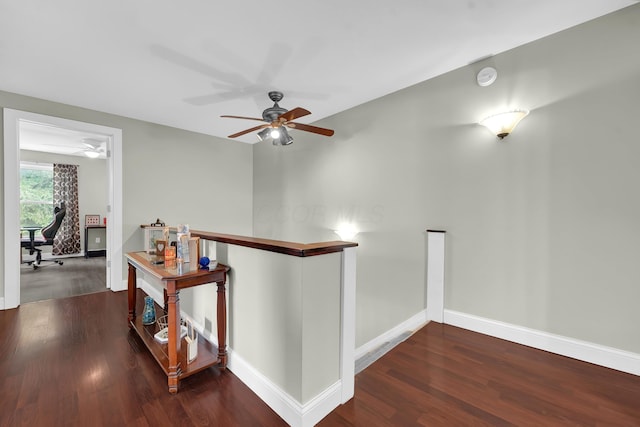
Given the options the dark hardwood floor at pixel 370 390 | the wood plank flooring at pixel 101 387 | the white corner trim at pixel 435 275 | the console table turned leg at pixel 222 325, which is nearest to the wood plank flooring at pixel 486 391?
the dark hardwood floor at pixel 370 390

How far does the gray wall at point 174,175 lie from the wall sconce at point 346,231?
91.4 inches

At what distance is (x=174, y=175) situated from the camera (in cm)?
→ 428

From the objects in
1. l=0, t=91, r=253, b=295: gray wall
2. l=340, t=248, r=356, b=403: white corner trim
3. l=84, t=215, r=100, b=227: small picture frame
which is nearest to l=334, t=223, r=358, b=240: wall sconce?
l=340, t=248, r=356, b=403: white corner trim

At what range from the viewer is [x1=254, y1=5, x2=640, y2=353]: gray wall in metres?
1.86

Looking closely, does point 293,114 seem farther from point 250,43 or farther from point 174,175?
point 174,175

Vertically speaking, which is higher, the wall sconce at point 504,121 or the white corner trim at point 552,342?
the wall sconce at point 504,121

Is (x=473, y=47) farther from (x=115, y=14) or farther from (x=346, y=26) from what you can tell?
(x=115, y=14)

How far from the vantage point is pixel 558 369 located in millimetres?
1861

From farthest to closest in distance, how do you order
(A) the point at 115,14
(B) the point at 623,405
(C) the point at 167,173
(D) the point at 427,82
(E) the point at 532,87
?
(C) the point at 167,173 → (D) the point at 427,82 → (E) the point at 532,87 → (A) the point at 115,14 → (B) the point at 623,405

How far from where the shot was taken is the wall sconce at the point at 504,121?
2170mm

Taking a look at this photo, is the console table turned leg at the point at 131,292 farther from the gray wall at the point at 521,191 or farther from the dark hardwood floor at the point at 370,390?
the gray wall at the point at 521,191

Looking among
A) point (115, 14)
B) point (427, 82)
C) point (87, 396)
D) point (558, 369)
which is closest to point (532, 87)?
point (427, 82)

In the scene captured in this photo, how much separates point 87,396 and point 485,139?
3.54m

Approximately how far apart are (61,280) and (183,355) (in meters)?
3.90
